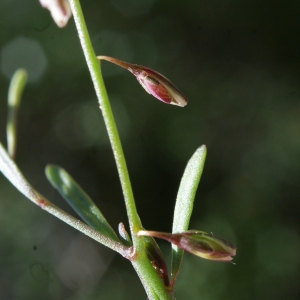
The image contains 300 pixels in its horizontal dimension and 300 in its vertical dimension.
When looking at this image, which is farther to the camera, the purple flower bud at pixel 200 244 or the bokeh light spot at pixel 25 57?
the bokeh light spot at pixel 25 57

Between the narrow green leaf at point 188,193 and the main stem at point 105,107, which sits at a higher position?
the main stem at point 105,107

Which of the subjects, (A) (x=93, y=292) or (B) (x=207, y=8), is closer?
(A) (x=93, y=292)

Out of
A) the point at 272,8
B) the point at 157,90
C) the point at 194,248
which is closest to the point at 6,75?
the point at 272,8

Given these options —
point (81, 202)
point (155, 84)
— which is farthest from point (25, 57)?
point (155, 84)

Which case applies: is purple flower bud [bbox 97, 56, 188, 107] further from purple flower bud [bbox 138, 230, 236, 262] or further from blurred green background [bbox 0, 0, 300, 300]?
blurred green background [bbox 0, 0, 300, 300]

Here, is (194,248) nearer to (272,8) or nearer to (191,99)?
(191,99)

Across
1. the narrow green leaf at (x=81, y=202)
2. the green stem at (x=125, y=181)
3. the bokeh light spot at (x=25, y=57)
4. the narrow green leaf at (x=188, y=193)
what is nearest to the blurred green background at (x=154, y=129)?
the bokeh light spot at (x=25, y=57)

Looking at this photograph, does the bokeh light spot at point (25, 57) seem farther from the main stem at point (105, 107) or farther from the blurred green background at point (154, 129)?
the main stem at point (105, 107)
